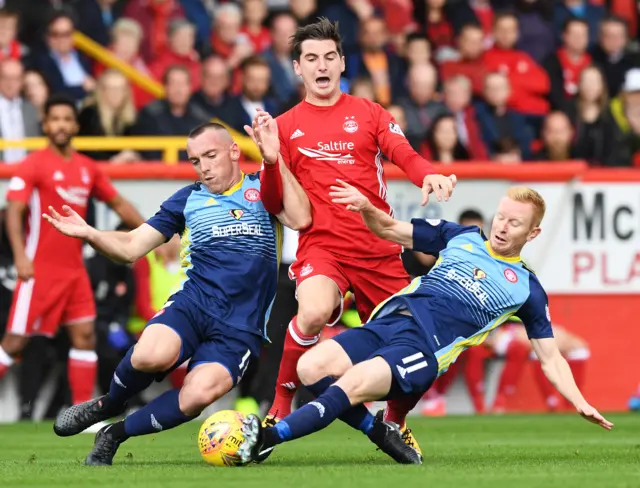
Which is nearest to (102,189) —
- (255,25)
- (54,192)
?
(54,192)

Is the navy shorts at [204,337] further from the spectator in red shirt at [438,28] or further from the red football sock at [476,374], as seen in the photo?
the spectator in red shirt at [438,28]

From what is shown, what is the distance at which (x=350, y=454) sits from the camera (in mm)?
8750

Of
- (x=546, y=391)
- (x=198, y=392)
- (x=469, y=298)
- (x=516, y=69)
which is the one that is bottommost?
(x=546, y=391)

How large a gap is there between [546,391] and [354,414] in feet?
19.8

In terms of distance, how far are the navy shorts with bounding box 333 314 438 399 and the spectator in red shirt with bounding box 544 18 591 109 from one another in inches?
347

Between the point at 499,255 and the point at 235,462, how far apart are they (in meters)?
1.79

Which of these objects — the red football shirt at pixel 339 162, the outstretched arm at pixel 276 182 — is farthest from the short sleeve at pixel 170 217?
the red football shirt at pixel 339 162

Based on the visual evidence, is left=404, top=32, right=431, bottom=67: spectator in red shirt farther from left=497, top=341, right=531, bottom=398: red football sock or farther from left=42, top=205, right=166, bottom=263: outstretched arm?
left=42, top=205, right=166, bottom=263: outstretched arm

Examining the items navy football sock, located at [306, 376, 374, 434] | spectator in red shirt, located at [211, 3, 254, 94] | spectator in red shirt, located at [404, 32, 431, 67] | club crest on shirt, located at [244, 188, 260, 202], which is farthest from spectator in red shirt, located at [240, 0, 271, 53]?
navy football sock, located at [306, 376, 374, 434]

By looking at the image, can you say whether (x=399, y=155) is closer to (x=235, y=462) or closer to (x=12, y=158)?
(x=235, y=462)

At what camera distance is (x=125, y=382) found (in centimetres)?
779

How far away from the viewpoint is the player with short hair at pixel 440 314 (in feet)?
24.3

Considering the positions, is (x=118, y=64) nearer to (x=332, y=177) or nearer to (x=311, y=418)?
(x=332, y=177)

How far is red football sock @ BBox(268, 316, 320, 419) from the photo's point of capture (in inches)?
333
